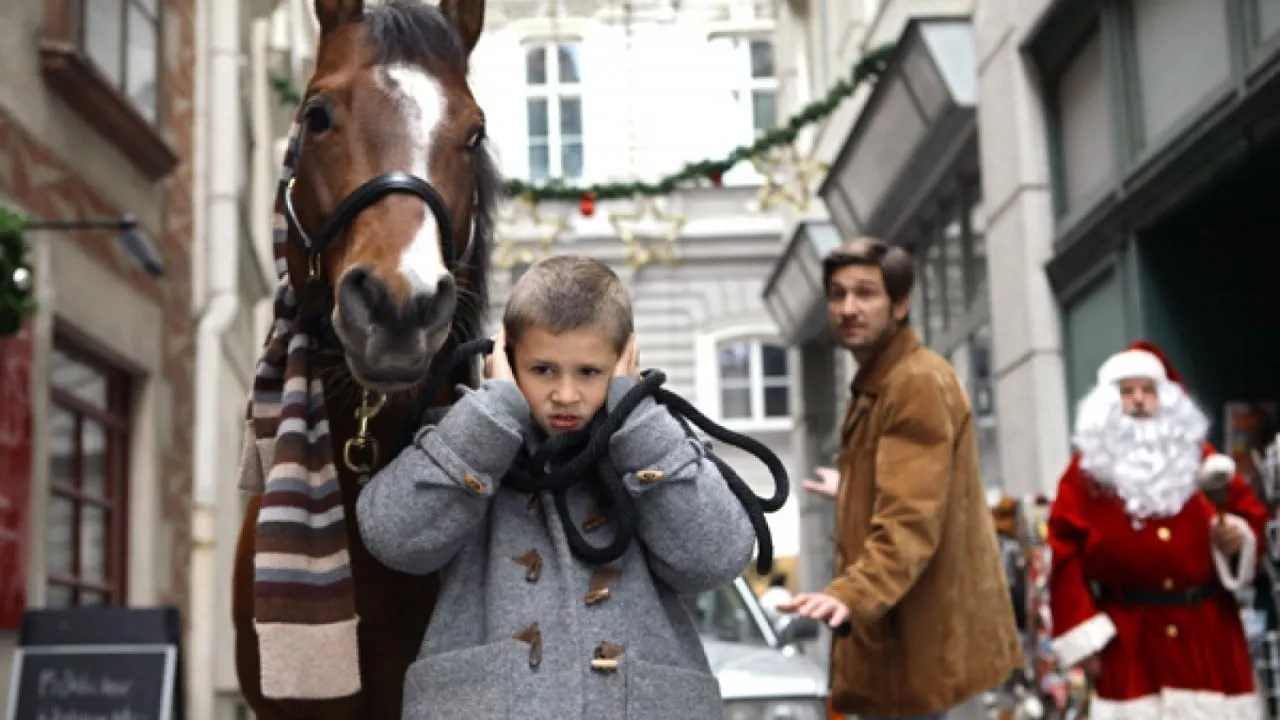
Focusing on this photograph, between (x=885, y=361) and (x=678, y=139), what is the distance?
26.0 metres

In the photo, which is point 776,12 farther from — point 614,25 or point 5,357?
point 5,357

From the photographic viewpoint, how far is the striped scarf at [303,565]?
3088 mm

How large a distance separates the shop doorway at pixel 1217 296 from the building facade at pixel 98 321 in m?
5.15

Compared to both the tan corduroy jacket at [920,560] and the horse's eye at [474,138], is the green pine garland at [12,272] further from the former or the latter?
the horse's eye at [474,138]

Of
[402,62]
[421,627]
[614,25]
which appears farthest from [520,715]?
[614,25]

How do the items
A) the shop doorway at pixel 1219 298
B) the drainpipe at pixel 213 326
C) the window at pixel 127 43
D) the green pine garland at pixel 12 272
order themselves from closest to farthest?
the green pine garland at pixel 12 272 → the shop doorway at pixel 1219 298 → the window at pixel 127 43 → the drainpipe at pixel 213 326

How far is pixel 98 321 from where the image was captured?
10367mm

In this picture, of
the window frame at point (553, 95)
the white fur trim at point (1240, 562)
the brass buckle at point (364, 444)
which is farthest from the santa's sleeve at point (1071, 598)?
the window frame at point (553, 95)

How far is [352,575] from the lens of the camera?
319cm

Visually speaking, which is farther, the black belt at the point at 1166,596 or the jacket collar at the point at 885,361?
the black belt at the point at 1166,596

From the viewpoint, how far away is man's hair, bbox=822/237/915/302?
4.94 m

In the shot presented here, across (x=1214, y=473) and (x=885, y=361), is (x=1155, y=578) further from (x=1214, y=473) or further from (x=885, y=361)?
(x=885, y=361)

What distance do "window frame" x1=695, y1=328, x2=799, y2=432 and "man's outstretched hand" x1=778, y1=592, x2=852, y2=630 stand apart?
82.7ft

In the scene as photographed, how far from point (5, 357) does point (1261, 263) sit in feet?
19.8
